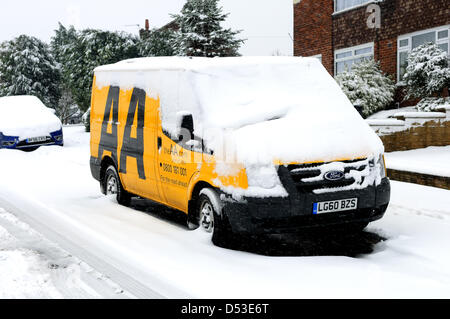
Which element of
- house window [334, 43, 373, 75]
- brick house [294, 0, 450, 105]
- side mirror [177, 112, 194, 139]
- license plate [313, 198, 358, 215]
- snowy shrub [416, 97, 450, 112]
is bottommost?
license plate [313, 198, 358, 215]

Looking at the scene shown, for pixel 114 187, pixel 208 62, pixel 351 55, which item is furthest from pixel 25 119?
pixel 208 62

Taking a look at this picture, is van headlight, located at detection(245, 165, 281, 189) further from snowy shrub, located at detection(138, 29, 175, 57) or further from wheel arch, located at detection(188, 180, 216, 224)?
snowy shrub, located at detection(138, 29, 175, 57)

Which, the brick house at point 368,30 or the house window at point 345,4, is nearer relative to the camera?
the brick house at point 368,30

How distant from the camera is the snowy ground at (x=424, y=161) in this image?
30.7 feet

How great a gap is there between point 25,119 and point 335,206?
48.5ft

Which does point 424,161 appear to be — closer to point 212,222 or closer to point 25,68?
point 212,222

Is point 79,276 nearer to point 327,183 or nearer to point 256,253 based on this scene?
point 256,253

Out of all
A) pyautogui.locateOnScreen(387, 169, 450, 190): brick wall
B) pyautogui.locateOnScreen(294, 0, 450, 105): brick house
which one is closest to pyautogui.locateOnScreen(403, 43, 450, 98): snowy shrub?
pyautogui.locateOnScreen(294, 0, 450, 105): brick house

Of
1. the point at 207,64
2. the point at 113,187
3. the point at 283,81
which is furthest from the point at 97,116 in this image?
the point at 283,81

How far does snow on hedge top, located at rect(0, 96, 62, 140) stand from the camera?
17641 mm

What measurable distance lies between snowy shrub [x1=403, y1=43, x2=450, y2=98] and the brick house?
193 centimetres

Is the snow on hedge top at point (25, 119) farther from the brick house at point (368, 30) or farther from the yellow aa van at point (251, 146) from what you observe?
the yellow aa van at point (251, 146)

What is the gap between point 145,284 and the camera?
491 centimetres

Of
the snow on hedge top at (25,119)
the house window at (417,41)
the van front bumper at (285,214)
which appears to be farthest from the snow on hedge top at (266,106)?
the snow on hedge top at (25,119)
